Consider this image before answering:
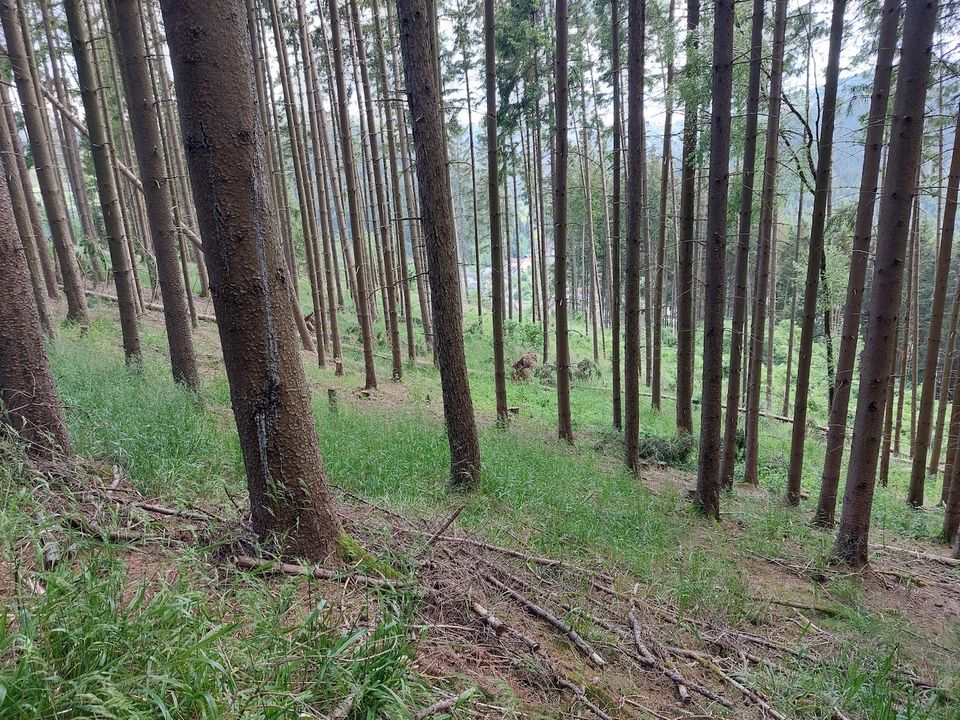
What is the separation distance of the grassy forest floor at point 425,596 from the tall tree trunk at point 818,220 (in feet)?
3.72

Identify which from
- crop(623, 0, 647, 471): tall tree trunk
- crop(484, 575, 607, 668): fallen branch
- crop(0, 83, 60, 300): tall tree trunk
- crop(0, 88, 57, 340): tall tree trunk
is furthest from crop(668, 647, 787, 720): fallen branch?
crop(0, 83, 60, 300): tall tree trunk

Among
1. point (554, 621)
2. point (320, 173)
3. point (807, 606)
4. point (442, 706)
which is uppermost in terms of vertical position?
point (320, 173)

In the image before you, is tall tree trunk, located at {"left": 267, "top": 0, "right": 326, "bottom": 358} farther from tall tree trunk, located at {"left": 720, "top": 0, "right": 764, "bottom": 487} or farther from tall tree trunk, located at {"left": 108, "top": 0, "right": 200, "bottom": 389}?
tall tree trunk, located at {"left": 720, "top": 0, "right": 764, "bottom": 487}

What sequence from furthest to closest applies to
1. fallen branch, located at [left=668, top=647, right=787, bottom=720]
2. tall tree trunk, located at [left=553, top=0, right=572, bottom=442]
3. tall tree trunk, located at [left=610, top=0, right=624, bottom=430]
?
tall tree trunk, located at [left=610, top=0, right=624, bottom=430] → tall tree trunk, located at [left=553, top=0, right=572, bottom=442] → fallen branch, located at [left=668, top=647, right=787, bottom=720]

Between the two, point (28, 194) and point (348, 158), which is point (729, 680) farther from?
point (28, 194)

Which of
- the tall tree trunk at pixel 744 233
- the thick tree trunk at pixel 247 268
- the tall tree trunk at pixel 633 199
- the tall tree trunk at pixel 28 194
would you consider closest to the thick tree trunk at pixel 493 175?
the tall tree trunk at pixel 633 199

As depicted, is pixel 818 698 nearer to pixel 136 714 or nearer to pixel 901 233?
pixel 136 714

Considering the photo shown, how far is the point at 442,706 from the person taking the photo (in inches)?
80.0

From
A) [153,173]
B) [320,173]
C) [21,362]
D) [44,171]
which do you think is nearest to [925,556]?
[21,362]

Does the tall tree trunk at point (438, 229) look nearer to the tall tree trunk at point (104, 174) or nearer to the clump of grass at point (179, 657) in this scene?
the clump of grass at point (179, 657)

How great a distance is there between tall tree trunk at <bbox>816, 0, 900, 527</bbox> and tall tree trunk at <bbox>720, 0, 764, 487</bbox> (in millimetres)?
1346

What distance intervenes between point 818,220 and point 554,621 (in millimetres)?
7189

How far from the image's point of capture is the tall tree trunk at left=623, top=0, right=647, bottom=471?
6879 mm

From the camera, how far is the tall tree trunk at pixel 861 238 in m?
6.08
